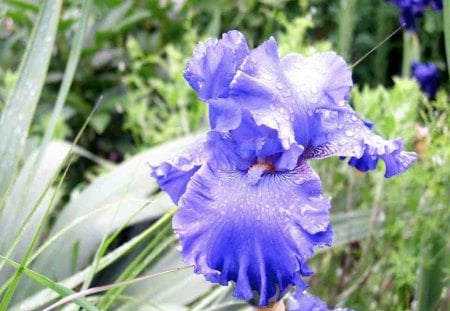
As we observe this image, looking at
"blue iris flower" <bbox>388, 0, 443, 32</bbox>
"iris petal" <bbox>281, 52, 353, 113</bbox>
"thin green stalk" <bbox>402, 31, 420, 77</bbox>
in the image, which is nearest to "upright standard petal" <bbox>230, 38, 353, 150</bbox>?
"iris petal" <bbox>281, 52, 353, 113</bbox>

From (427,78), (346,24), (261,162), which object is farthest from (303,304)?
(346,24)

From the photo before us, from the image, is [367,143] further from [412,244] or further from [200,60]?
[412,244]

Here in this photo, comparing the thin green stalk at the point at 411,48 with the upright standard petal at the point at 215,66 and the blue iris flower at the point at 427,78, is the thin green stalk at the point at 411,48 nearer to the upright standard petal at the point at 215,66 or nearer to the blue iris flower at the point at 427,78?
the blue iris flower at the point at 427,78

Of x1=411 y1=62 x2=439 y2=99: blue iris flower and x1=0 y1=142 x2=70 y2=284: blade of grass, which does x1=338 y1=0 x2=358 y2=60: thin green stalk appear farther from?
x1=0 y1=142 x2=70 y2=284: blade of grass

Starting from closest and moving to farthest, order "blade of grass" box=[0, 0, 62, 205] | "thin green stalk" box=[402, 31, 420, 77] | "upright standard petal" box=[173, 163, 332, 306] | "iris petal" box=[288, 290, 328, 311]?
"upright standard petal" box=[173, 163, 332, 306] → "iris petal" box=[288, 290, 328, 311] → "blade of grass" box=[0, 0, 62, 205] → "thin green stalk" box=[402, 31, 420, 77]

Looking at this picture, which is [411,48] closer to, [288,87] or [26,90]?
[26,90]

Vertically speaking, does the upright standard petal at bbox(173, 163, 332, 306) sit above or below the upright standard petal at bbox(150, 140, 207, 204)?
below
